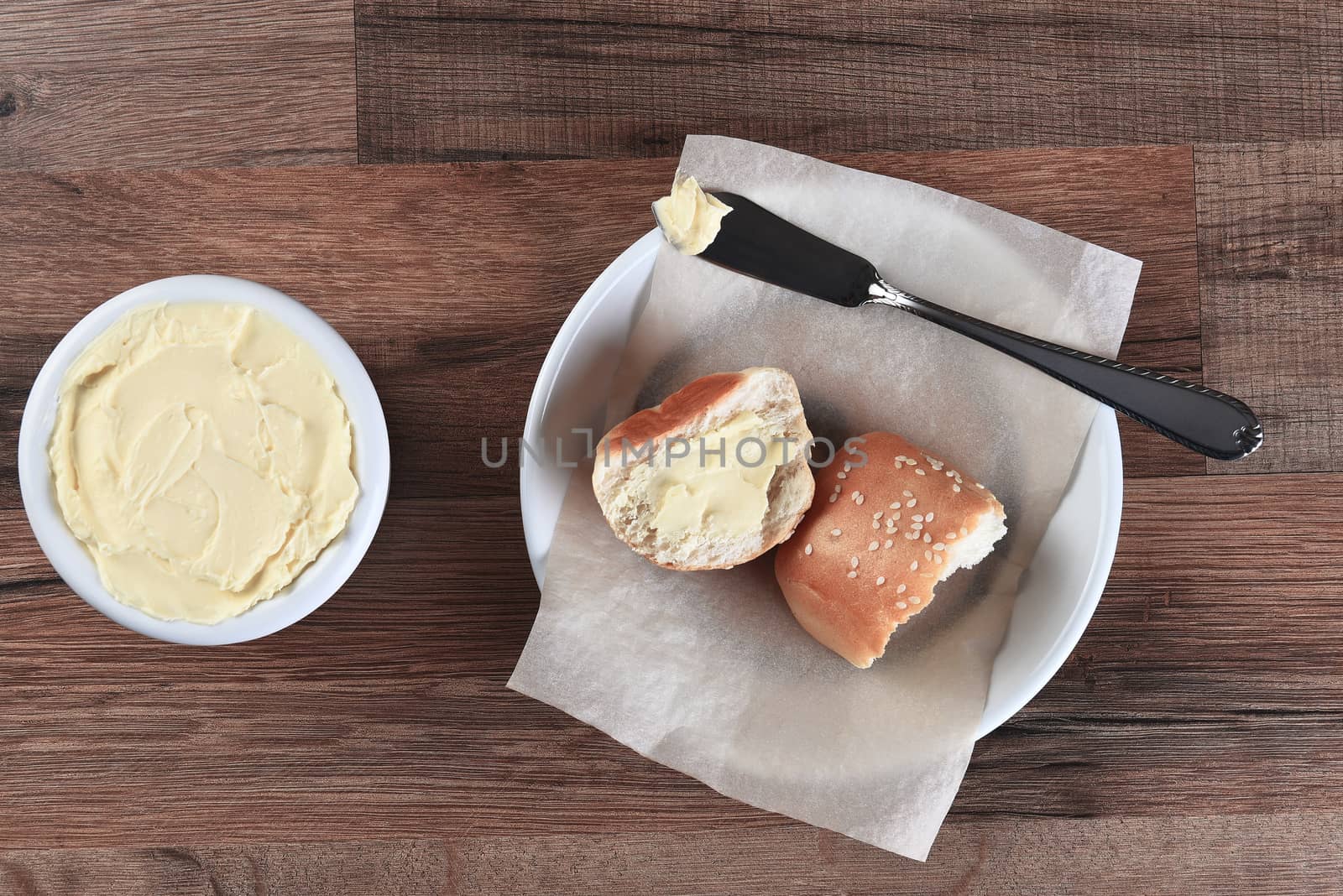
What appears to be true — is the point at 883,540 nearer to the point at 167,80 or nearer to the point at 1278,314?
the point at 1278,314

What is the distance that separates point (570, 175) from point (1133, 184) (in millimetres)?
710

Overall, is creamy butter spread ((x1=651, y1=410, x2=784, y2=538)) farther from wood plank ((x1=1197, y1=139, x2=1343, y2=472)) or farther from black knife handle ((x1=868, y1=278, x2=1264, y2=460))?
wood plank ((x1=1197, y1=139, x2=1343, y2=472))

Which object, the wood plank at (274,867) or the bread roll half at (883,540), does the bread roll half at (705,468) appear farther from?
the wood plank at (274,867)

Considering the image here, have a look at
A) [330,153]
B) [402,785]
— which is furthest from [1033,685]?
[330,153]

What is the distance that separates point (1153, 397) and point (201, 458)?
101 centimetres

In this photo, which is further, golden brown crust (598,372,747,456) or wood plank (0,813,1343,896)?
wood plank (0,813,1343,896)

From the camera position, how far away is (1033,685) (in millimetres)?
952

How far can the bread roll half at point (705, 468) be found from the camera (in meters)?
0.94

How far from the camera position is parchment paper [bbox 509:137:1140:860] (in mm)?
980

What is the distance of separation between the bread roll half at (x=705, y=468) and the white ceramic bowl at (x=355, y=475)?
0.80ft

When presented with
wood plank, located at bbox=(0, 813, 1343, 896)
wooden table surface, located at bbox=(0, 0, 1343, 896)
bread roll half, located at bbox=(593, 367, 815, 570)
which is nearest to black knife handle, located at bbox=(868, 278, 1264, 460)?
wooden table surface, located at bbox=(0, 0, 1343, 896)

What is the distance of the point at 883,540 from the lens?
960 millimetres

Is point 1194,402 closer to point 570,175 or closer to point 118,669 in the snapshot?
point 570,175

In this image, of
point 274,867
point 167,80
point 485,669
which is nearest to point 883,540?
point 485,669
